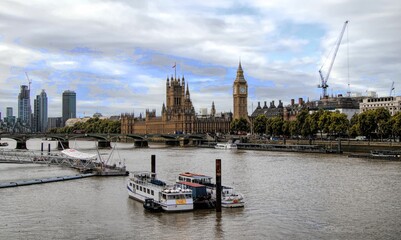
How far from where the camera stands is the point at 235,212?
40781 mm

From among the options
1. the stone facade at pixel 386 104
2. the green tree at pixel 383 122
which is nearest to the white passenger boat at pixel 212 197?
the green tree at pixel 383 122

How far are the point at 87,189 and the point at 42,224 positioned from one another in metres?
16.3

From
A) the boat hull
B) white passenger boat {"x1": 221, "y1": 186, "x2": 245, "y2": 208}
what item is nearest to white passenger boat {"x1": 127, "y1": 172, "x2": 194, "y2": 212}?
the boat hull

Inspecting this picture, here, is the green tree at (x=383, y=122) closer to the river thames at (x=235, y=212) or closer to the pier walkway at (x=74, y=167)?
the river thames at (x=235, y=212)

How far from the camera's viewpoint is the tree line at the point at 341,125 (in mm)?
108062

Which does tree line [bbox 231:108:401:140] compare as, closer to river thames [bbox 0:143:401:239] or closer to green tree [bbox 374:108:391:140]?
green tree [bbox 374:108:391:140]

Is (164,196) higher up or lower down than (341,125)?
lower down

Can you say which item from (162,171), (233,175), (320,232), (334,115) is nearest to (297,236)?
(320,232)

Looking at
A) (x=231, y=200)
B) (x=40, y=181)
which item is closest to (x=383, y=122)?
(x=40, y=181)

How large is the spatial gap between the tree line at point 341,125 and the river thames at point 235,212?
47245 mm

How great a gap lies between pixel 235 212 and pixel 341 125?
279ft

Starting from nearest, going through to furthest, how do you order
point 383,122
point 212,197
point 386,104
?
point 212,197 → point 383,122 → point 386,104

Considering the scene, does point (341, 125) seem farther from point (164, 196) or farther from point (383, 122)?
point (164, 196)

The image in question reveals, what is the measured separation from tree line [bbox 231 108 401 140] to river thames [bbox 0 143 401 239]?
47245mm
